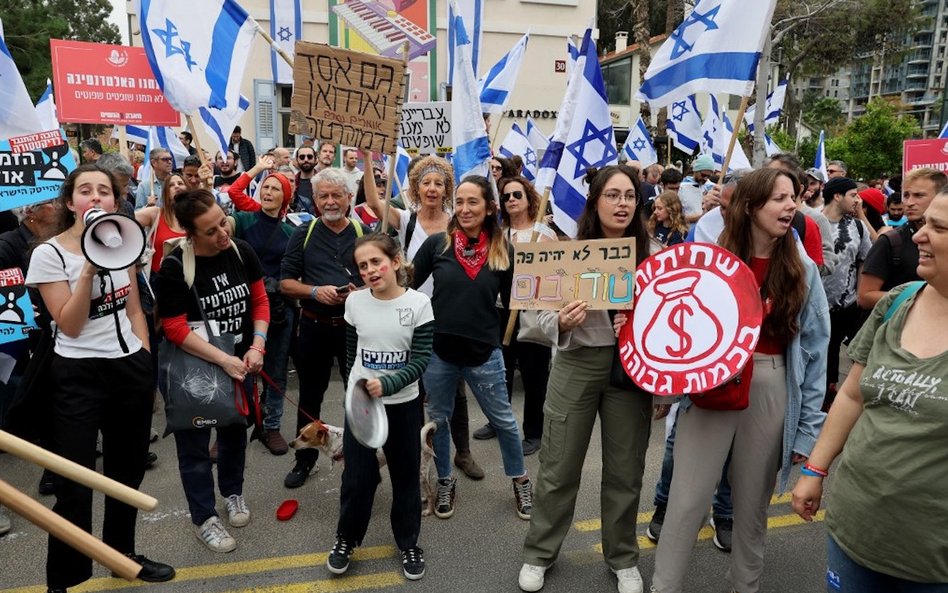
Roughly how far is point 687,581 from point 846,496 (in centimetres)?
152

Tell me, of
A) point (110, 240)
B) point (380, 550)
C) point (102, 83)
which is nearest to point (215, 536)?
point (380, 550)

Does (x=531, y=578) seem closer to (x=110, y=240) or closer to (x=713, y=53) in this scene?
(x=110, y=240)

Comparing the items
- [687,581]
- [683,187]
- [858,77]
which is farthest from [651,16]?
[858,77]

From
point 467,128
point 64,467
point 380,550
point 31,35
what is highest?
point 31,35

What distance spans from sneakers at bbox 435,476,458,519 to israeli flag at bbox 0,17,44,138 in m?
3.30

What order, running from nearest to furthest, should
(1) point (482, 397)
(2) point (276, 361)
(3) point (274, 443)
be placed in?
1. (1) point (482, 397)
2. (3) point (274, 443)
3. (2) point (276, 361)

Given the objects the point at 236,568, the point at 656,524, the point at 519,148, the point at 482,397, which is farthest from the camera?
the point at 519,148

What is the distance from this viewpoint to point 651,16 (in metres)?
36.2

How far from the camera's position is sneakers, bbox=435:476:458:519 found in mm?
4047

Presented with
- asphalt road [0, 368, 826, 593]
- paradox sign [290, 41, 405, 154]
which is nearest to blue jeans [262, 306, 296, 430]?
asphalt road [0, 368, 826, 593]

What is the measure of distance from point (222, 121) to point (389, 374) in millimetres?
3992

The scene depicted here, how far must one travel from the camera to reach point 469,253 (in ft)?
12.7

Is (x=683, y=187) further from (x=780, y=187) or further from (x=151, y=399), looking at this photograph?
(x=151, y=399)

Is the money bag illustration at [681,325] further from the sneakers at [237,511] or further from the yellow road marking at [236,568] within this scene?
the sneakers at [237,511]
